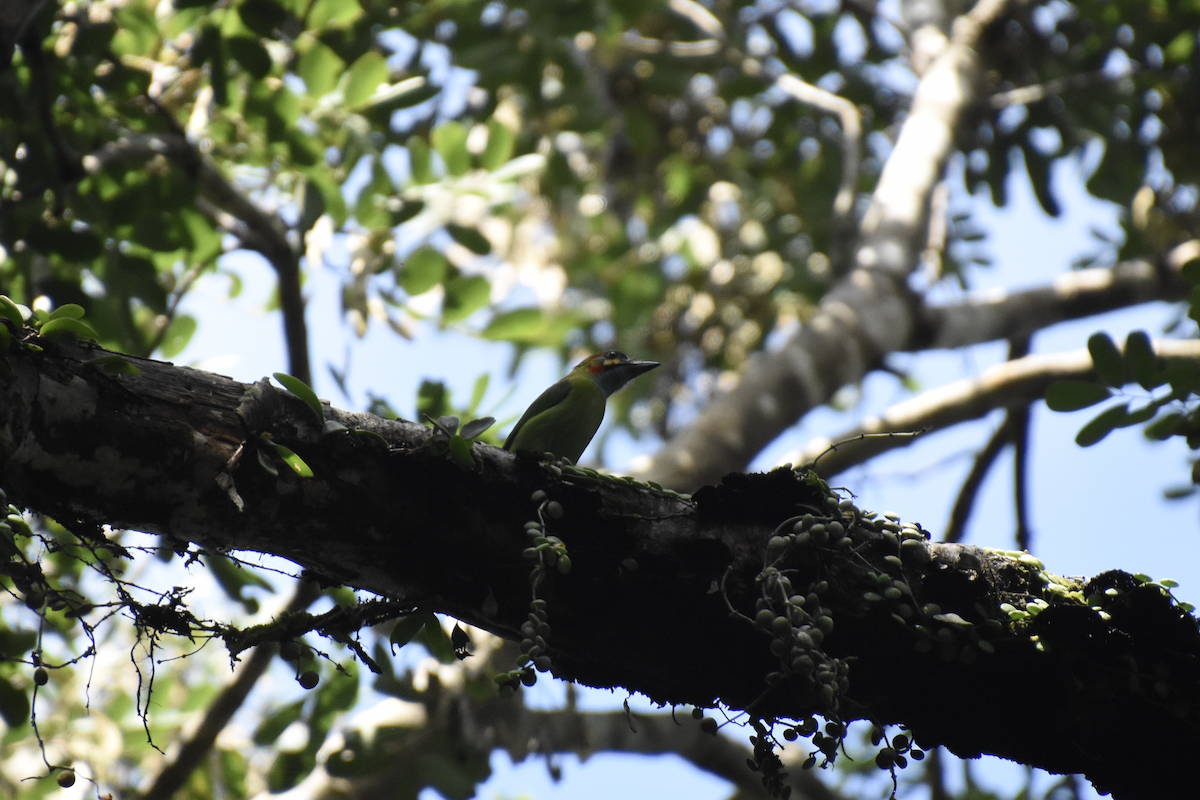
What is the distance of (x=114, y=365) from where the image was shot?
199 centimetres

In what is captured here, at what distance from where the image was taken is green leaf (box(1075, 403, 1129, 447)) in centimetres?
287

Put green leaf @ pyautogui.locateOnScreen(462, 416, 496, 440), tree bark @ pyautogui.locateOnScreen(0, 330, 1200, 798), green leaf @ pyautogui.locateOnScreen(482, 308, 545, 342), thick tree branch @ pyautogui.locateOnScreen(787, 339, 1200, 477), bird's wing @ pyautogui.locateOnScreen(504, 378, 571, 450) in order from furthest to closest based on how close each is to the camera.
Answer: thick tree branch @ pyautogui.locateOnScreen(787, 339, 1200, 477) → green leaf @ pyautogui.locateOnScreen(482, 308, 545, 342) → bird's wing @ pyautogui.locateOnScreen(504, 378, 571, 450) → green leaf @ pyautogui.locateOnScreen(462, 416, 496, 440) → tree bark @ pyautogui.locateOnScreen(0, 330, 1200, 798)

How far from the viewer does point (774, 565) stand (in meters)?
2.15

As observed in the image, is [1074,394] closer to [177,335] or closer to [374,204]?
[374,204]

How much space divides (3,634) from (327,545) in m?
1.93

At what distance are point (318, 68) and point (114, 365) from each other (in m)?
2.70

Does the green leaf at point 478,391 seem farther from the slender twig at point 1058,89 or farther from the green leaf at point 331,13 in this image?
the slender twig at point 1058,89

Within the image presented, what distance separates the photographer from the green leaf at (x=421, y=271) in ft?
14.2

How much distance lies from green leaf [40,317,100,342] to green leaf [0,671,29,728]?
154cm

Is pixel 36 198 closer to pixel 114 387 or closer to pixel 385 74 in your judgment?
pixel 385 74

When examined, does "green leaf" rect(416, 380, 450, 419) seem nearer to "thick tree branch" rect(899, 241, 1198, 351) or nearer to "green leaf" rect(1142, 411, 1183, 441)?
"green leaf" rect(1142, 411, 1183, 441)

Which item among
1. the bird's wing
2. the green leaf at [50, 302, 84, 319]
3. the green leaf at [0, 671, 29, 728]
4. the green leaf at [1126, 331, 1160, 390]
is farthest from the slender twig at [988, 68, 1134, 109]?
the green leaf at [0, 671, 29, 728]

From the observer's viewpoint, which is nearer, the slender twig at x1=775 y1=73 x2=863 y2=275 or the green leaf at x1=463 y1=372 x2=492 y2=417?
the green leaf at x1=463 y1=372 x2=492 y2=417

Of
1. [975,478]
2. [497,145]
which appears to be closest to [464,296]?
[497,145]
